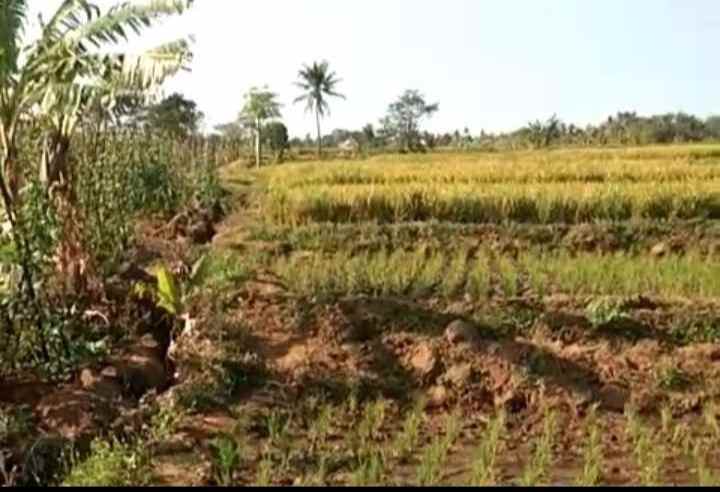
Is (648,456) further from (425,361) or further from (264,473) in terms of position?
(264,473)

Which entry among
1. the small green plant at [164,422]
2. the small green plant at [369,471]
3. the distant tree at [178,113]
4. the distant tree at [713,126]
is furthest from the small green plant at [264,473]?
the distant tree at [713,126]

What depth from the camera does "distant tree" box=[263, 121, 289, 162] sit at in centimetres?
4569

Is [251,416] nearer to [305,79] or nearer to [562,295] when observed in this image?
[562,295]

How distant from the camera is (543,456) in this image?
559cm

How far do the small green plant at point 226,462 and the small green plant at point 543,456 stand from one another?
Result: 158cm

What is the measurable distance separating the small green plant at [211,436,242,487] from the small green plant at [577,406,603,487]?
188 centimetres

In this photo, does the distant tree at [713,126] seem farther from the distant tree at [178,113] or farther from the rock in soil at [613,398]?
the rock in soil at [613,398]

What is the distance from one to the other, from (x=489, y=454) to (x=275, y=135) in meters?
41.3

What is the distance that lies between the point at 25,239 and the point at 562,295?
15.0 feet

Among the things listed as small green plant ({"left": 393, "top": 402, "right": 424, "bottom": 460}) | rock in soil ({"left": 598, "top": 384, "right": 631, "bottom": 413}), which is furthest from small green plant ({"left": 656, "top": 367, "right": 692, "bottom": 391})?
small green plant ({"left": 393, "top": 402, "right": 424, "bottom": 460})

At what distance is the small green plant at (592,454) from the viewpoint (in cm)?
521

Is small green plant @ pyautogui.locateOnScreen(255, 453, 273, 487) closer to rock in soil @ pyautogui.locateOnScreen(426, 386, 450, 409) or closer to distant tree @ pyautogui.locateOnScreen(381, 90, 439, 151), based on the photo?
rock in soil @ pyautogui.locateOnScreen(426, 386, 450, 409)

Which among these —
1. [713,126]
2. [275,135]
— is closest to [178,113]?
[275,135]

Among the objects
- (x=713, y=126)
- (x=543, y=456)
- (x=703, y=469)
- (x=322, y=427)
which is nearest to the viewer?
(x=703, y=469)
